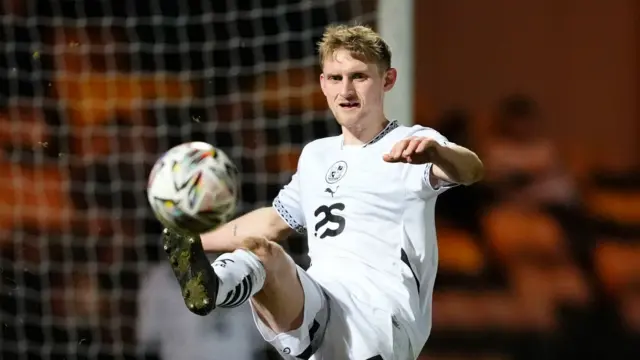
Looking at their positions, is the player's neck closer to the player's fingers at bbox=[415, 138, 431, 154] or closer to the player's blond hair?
the player's blond hair

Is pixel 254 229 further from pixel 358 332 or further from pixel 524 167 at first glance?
pixel 524 167

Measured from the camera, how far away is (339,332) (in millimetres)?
1836

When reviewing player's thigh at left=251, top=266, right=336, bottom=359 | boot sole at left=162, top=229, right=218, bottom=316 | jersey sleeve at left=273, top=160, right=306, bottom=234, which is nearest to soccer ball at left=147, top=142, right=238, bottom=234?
boot sole at left=162, top=229, right=218, bottom=316

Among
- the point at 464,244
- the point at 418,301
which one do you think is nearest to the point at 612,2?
the point at 464,244

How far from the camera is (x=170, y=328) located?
2.95m

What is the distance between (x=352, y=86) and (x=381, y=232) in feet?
0.90

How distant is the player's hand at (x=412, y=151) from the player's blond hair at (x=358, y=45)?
31 centimetres

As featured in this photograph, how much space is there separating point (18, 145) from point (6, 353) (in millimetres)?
649

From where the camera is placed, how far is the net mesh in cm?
304

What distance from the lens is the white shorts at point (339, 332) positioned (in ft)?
5.92

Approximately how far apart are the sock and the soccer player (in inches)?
0.6

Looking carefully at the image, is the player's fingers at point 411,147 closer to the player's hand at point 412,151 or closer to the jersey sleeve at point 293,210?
the player's hand at point 412,151

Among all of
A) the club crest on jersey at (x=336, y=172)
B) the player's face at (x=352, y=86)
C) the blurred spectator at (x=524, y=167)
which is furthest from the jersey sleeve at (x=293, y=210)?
the blurred spectator at (x=524, y=167)

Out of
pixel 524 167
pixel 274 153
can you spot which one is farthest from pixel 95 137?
pixel 524 167
